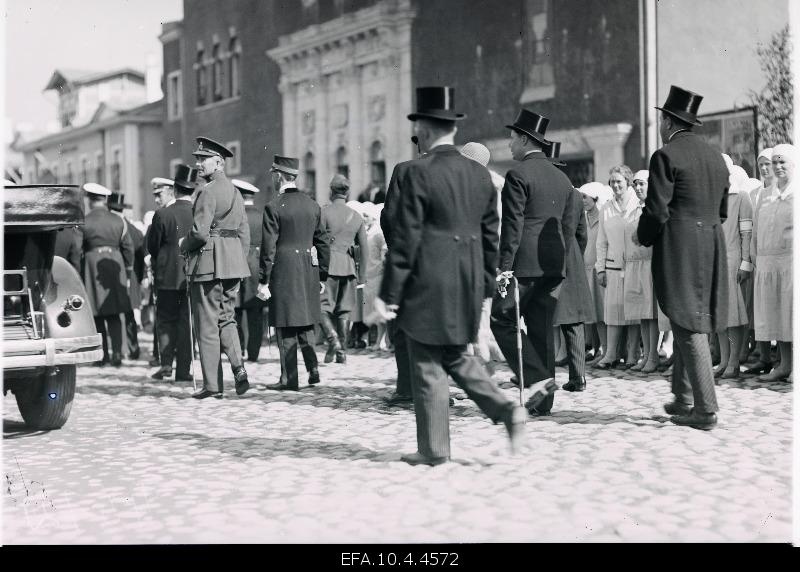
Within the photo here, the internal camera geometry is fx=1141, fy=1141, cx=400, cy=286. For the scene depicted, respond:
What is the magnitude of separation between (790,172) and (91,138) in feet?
122

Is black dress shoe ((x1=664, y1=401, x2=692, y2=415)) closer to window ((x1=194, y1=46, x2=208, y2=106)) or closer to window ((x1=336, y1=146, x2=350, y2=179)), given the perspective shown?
window ((x1=336, y1=146, x2=350, y2=179))

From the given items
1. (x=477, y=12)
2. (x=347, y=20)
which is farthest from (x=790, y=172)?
(x=347, y=20)

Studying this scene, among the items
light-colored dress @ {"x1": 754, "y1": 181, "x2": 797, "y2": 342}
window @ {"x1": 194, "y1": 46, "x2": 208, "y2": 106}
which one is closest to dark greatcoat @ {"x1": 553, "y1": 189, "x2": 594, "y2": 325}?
light-colored dress @ {"x1": 754, "y1": 181, "x2": 797, "y2": 342}

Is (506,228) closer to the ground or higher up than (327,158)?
closer to the ground

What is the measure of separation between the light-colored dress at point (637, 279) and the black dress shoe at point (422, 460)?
197 inches

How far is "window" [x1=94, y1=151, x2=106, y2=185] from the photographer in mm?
42344

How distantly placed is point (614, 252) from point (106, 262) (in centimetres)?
577

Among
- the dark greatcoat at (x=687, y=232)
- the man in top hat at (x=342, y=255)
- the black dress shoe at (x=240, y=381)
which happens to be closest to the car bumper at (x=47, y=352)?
the black dress shoe at (x=240, y=381)

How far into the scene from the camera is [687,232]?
7.38 m

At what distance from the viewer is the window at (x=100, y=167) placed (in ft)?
139
